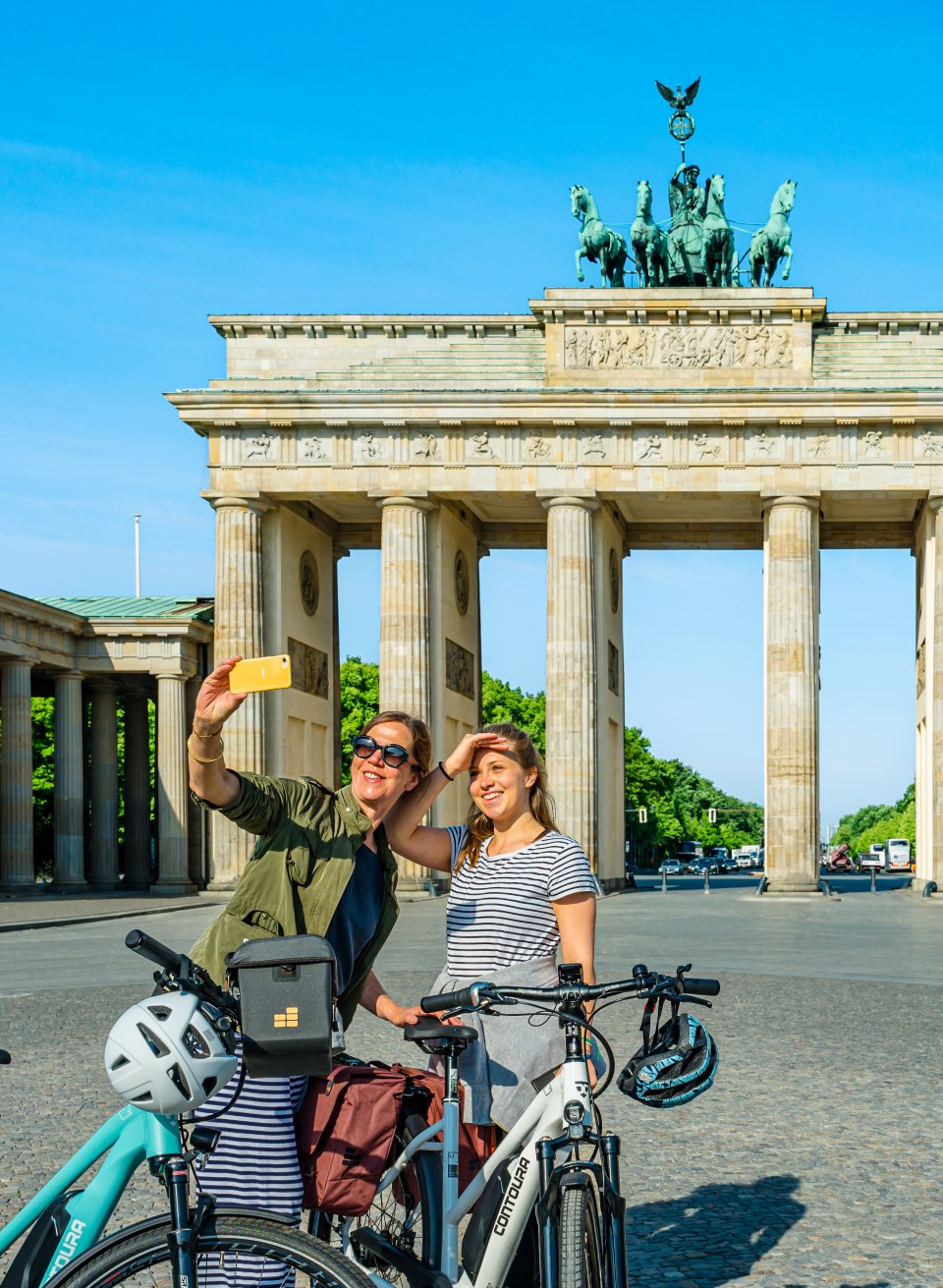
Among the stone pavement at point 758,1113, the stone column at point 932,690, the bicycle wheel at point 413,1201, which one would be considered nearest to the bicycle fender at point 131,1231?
the bicycle wheel at point 413,1201

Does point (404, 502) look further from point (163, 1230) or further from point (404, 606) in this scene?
point (163, 1230)

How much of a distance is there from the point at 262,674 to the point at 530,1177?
5.41 ft

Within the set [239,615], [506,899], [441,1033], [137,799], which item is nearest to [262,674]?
[441,1033]

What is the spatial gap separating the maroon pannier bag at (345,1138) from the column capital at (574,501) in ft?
140

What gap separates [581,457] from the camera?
4759 cm

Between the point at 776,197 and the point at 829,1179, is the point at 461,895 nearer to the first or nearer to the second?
the point at 829,1179

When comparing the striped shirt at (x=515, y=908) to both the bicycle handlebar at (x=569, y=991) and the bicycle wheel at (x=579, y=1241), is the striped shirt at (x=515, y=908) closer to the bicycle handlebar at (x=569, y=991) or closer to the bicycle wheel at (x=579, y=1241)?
the bicycle handlebar at (x=569, y=991)

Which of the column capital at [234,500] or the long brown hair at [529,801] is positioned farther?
the column capital at [234,500]

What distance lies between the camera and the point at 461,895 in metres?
6.01

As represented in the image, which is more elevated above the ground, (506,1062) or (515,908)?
(515,908)

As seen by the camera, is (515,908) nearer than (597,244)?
Yes

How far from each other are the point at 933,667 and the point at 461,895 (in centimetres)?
4290

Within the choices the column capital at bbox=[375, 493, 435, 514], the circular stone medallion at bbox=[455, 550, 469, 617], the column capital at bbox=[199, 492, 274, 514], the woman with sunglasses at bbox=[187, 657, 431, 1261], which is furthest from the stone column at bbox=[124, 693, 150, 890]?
the woman with sunglasses at bbox=[187, 657, 431, 1261]

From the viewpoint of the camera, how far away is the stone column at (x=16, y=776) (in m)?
50.7
